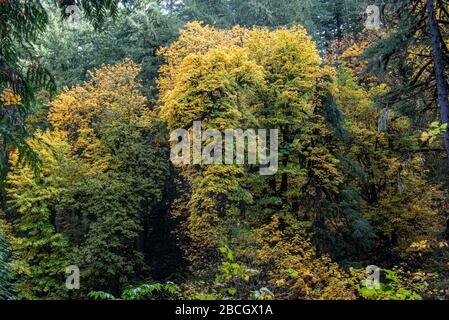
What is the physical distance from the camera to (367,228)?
59.2 ft

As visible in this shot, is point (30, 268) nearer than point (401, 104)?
No

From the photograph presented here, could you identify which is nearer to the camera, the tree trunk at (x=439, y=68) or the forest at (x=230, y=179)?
the tree trunk at (x=439, y=68)

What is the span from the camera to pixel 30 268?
18.4m

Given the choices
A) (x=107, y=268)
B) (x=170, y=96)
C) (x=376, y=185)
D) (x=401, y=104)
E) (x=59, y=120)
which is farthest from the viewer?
(x=59, y=120)

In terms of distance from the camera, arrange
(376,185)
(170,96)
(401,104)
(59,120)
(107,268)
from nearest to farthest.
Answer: (401,104), (170,96), (107,268), (376,185), (59,120)

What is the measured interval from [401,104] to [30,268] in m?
17.1

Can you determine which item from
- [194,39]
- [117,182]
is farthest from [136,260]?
[194,39]

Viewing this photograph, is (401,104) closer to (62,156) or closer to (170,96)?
(170,96)

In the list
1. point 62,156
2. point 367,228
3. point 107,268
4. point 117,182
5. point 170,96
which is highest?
point 170,96

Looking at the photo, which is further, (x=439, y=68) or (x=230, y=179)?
(x=230, y=179)

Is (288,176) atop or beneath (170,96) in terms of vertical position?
beneath

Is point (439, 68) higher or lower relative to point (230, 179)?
higher

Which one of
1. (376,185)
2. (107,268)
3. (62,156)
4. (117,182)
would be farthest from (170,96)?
(376,185)

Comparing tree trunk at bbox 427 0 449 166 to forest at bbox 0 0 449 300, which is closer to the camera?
tree trunk at bbox 427 0 449 166
